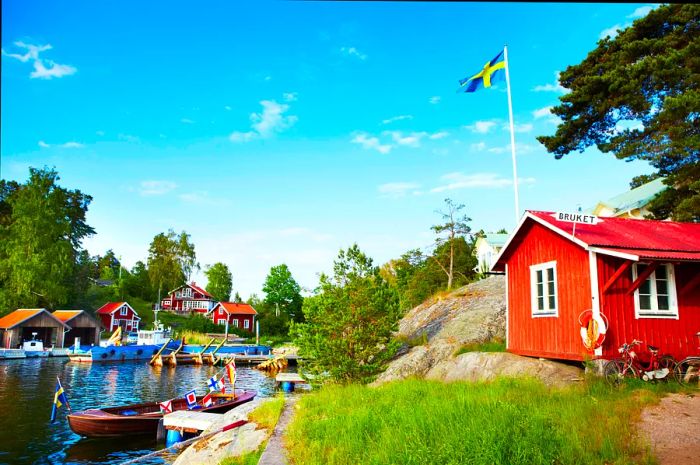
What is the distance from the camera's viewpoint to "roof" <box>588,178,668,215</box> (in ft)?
112

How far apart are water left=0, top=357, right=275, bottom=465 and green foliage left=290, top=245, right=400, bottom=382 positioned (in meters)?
6.39

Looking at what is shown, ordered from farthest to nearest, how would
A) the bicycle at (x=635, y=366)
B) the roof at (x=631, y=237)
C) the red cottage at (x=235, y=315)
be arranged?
the red cottage at (x=235, y=315) < the roof at (x=631, y=237) < the bicycle at (x=635, y=366)

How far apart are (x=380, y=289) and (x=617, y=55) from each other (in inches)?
599

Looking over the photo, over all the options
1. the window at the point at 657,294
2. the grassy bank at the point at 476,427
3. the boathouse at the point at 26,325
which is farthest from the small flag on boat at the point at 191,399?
the boathouse at the point at 26,325

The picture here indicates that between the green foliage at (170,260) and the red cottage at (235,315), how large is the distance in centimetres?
2078

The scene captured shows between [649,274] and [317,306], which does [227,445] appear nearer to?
[317,306]

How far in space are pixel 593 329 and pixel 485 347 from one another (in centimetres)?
647

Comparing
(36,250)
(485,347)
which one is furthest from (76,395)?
(36,250)

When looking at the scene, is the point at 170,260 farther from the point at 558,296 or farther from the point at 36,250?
the point at 558,296

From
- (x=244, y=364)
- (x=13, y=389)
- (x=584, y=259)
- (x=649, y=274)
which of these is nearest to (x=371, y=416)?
(x=584, y=259)

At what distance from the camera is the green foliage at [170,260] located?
94.9 metres

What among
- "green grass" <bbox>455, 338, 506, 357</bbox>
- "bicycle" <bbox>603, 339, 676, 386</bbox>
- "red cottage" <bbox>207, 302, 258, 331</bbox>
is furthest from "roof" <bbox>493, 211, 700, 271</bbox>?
"red cottage" <bbox>207, 302, 258, 331</bbox>

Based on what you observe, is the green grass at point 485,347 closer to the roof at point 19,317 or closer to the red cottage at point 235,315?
the roof at point 19,317

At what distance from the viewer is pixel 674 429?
29.8 ft
